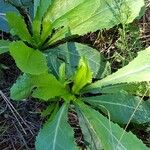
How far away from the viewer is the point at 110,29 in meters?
2.22

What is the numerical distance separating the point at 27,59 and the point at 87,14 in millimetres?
392

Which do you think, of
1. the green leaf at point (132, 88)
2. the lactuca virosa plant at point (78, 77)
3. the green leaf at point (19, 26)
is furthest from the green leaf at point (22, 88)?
the green leaf at point (132, 88)

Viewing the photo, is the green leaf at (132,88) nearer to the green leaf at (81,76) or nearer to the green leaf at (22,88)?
the green leaf at (81,76)

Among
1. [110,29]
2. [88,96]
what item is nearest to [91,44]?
[110,29]

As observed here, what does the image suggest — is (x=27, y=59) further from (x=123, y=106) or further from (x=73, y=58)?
(x=123, y=106)

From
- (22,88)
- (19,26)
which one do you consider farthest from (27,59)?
(19,26)

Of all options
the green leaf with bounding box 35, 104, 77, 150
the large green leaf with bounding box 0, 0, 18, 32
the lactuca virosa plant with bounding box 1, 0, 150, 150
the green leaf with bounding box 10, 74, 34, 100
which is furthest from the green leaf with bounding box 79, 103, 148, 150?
the large green leaf with bounding box 0, 0, 18, 32

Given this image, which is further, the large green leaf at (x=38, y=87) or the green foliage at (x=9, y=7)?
the green foliage at (x=9, y=7)

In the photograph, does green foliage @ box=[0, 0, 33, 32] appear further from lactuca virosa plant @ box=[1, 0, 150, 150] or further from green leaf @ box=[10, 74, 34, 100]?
green leaf @ box=[10, 74, 34, 100]

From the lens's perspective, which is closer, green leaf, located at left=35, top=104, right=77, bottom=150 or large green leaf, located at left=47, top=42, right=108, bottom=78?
green leaf, located at left=35, top=104, right=77, bottom=150

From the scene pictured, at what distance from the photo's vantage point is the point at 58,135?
71.7 inches

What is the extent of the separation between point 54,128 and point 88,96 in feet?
0.92

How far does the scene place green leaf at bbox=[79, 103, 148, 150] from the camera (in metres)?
1.77

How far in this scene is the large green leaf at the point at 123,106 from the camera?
1.88 meters
